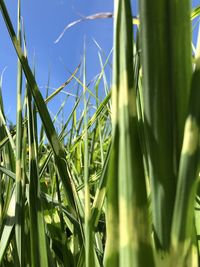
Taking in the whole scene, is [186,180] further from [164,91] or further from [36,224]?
[36,224]

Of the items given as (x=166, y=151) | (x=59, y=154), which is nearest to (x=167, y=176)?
(x=166, y=151)

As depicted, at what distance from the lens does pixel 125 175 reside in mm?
176

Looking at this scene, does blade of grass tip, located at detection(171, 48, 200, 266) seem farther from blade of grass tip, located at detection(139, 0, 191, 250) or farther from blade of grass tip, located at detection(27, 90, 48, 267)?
blade of grass tip, located at detection(27, 90, 48, 267)

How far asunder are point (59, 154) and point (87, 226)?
8 centimetres

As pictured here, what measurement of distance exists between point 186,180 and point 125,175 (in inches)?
1.0

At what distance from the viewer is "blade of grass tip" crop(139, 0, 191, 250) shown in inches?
6.4

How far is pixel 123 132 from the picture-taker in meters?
0.18

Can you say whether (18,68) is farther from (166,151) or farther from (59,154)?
(166,151)

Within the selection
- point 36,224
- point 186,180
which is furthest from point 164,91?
point 36,224

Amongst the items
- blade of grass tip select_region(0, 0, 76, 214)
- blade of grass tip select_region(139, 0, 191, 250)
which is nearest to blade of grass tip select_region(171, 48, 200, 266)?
blade of grass tip select_region(139, 0, 191, 250)

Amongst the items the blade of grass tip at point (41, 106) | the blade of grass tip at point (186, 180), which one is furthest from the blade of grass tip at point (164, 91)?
the blade of grass tip at point (41, 106)

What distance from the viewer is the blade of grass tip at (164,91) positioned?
163 millimetres

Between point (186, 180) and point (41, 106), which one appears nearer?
point (186, 180)

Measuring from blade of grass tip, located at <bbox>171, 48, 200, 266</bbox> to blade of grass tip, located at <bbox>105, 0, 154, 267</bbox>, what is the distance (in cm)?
1
